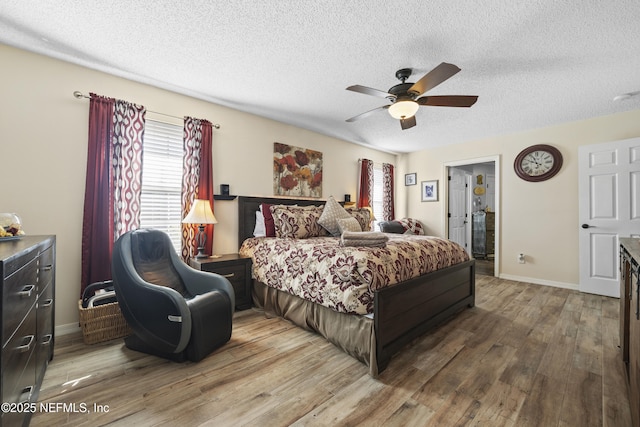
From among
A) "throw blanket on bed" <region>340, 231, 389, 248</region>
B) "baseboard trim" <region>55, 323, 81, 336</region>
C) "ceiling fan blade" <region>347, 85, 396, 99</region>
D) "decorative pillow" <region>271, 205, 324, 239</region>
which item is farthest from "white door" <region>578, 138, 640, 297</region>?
"baseboard trim" <region>55, 323, 81, 336</region>

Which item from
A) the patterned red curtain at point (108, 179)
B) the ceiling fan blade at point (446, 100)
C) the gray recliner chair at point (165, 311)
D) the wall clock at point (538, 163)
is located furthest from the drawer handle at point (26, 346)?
the wall clock at point (538, 163)

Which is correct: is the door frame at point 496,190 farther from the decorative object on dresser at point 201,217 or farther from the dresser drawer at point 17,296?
the dresser drawer at point 17,296

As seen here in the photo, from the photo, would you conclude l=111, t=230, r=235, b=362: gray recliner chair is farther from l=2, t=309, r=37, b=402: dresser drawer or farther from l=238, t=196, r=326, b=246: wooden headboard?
l=238, t=196, r=326, b=246: wooden headboard

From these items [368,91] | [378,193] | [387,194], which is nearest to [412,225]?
[387,194]

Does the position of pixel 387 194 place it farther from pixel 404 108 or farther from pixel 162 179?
pixel 162 179

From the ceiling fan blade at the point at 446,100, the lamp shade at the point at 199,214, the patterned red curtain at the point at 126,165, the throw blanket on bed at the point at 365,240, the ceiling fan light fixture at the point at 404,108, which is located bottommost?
the throw blanket on bed at the point at 365,240

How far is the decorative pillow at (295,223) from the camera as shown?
338 centimetres

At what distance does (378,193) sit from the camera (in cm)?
578

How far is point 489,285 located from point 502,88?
2.81 metres

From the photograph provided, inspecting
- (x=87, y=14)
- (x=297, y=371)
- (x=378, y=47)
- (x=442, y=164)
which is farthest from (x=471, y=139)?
(x=87, y=14)

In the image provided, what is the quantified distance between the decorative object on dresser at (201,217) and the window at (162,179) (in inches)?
8.6

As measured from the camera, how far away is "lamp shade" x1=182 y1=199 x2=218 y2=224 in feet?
9.46

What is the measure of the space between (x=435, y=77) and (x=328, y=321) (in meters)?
2.15

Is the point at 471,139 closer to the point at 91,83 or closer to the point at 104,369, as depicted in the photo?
the point at 91,83
